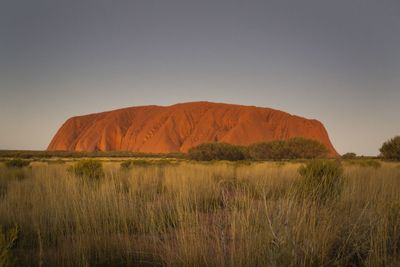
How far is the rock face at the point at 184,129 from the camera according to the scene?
205ft

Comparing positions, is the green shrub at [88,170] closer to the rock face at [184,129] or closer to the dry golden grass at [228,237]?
the dry golden grass at [228,237]

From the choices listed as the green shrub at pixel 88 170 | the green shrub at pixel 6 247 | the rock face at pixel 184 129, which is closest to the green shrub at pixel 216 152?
the rock face at pixel 184 129

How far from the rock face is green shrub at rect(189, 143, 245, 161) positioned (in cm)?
1599

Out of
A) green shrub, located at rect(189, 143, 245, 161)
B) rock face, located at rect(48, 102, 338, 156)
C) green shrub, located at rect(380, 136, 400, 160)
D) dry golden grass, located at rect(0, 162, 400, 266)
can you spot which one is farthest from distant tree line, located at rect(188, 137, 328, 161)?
dry golden grass, located at rect(0, 162, 400, 266)

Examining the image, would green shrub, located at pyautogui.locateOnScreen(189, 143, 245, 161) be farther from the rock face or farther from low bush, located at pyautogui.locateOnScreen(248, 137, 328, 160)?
the rock face

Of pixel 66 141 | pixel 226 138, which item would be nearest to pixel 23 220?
pixel 226 138

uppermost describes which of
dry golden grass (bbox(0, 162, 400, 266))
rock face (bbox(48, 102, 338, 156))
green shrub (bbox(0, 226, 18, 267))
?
rock face (bbox(48, 102, 338, 156))

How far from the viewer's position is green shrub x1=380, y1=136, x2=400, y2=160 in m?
26.7

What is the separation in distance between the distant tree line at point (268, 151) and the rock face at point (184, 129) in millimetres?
16262

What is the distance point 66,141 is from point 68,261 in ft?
272

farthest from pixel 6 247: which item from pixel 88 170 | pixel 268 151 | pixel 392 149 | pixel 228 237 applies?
pixel 268 151

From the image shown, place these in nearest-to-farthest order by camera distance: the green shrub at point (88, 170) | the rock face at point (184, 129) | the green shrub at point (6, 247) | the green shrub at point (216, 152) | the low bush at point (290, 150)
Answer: the green shrub at point (6, 247) → the green shrub at point (88, 170) → the low bush at point (290, 150) → the green shrub at point (216, 152) → the rock face at point (184, 129)

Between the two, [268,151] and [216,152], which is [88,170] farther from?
[268,151]

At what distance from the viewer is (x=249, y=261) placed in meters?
2.35
